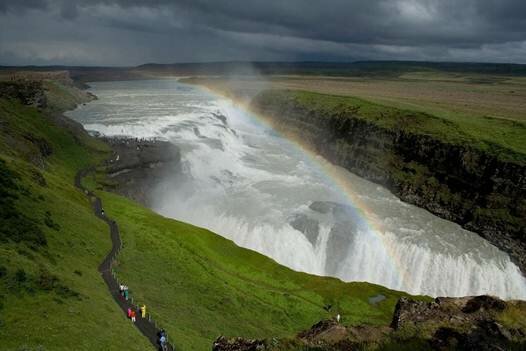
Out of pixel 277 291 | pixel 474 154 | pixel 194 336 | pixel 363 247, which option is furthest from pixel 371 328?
pixel 474 154

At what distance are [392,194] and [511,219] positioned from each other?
69.0ft

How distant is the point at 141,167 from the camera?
68938mm

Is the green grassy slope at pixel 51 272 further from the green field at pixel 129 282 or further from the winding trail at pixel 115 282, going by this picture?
the winding trail at pixel 115 282

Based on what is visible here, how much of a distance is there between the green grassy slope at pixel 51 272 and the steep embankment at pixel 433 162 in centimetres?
4845

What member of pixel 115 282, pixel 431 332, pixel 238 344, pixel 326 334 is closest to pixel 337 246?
pixel 115 282

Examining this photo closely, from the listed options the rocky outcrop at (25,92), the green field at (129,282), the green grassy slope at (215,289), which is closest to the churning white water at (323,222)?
the green grassy slope at (215,289)

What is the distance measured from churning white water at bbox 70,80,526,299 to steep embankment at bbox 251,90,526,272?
8.61 ft

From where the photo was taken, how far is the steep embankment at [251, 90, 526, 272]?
58.6 metres

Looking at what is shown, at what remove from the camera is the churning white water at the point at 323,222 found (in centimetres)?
4859

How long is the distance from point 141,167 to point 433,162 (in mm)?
49314

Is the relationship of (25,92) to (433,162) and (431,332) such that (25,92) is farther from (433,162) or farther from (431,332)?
(431,332)

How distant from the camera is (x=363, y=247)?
166 ft

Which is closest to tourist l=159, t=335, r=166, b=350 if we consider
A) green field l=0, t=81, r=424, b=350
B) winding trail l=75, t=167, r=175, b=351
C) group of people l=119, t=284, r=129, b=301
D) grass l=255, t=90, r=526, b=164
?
winding trail l=75, t=167, r=175, b=351

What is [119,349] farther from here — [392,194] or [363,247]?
[392,194]
